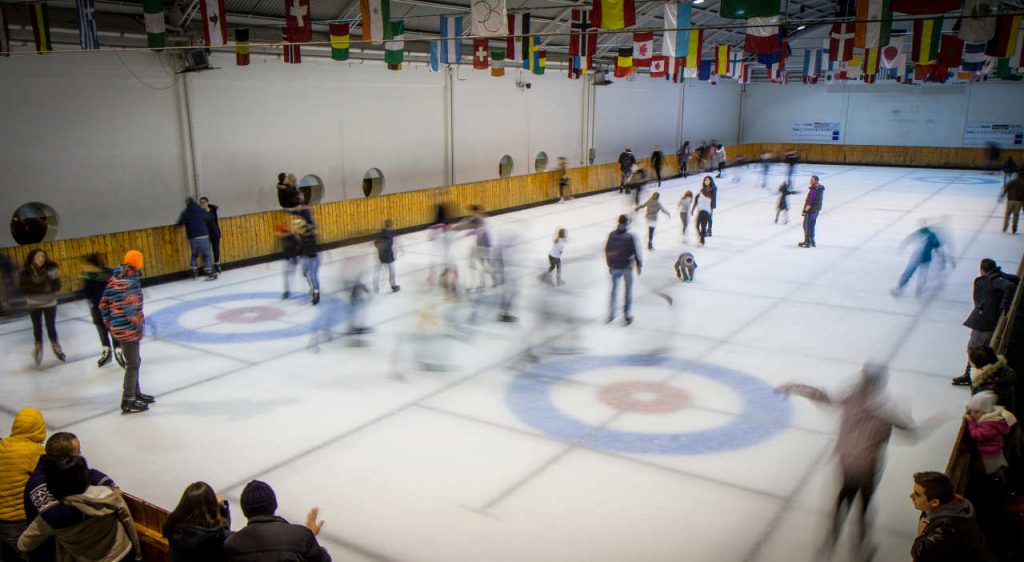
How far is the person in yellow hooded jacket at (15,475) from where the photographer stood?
16.1 ft

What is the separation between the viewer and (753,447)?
26.4ft

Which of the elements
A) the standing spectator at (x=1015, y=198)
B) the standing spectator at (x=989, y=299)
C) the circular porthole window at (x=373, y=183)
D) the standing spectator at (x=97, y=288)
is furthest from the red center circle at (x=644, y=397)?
the standing spectator at (x=1015, y=198)

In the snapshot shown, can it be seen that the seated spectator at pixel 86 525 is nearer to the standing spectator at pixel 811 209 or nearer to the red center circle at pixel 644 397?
the red center circle at pixel 644 397

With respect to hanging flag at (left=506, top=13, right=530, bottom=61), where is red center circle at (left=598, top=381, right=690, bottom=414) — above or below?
Answer: below

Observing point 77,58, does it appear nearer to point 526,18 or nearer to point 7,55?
point 7,55

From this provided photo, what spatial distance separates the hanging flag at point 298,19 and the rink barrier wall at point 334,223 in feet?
11.7

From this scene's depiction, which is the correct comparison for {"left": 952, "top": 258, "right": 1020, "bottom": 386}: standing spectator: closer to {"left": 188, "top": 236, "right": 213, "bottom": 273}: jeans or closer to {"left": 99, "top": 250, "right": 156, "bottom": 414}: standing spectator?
{"left": 99, "top": 250, "right": 156, "bottom": 414}: standing spectator

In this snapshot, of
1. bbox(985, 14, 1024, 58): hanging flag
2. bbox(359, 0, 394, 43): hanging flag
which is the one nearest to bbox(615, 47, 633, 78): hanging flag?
bbox(985, 14, 1024, 58): hanging flag

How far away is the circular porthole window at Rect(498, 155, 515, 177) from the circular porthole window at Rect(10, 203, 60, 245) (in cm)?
1487

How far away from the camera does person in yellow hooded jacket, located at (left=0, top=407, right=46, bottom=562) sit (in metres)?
4.92

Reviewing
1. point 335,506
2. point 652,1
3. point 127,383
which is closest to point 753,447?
point 335,506

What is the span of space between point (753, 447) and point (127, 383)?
7.12 meters

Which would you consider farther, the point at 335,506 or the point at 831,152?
the point at 831,152

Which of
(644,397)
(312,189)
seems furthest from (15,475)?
(312,189)
